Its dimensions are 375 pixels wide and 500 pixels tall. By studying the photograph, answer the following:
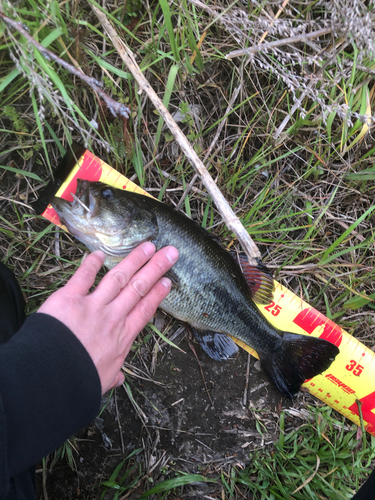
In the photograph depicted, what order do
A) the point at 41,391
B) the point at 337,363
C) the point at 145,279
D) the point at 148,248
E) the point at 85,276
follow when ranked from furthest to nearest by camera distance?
the point at 337,363, the point at 148,248, the point at 145,279, the point at 85,276, the point at 41,391

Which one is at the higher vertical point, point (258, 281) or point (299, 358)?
point (258, 281)

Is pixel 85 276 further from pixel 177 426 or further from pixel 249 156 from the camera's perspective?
pixel 249 156

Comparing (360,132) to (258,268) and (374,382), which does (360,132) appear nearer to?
(258,268)

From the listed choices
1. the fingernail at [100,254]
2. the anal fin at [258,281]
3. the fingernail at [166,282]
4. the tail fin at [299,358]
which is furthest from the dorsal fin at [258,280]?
the fingernail at [100,254]

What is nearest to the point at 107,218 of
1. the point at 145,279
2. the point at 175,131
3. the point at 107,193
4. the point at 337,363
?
the point at 107,193

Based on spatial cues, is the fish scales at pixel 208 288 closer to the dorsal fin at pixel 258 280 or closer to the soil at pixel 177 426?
the dorsal fin at pixel 258 280

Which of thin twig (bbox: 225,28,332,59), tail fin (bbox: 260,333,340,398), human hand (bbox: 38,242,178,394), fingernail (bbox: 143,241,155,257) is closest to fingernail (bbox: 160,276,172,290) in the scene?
→ human hand (bbox: 38,242,178,394)

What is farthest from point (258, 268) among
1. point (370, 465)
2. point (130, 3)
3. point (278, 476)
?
point (130, 3)

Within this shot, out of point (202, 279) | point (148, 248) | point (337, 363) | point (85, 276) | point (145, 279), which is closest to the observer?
point (85, 276)
